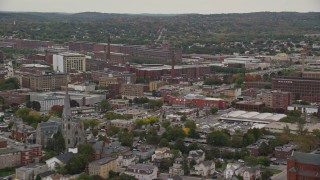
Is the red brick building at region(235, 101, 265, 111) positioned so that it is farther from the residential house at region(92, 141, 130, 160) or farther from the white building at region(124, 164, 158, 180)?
the white building at region(124, 164, 158, 180)

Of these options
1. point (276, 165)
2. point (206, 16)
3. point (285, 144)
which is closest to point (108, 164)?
point (276, 165)

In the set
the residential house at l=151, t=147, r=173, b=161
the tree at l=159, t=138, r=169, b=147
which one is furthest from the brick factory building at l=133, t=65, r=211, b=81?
the residential house at l=151, t=147, r=173, b=161

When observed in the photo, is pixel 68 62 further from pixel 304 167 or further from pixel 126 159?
pixel 304 167

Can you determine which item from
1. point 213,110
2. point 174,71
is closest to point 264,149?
point 213,110

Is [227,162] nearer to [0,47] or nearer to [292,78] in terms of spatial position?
[292,78]

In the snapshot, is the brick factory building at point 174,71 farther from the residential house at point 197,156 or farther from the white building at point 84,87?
the residential house at point 197,156

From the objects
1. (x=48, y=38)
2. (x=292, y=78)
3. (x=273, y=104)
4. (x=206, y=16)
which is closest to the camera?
(x=273, y=104)

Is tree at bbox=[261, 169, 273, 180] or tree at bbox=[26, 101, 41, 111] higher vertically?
tree at bbox=[26, 101, 41, 111]
